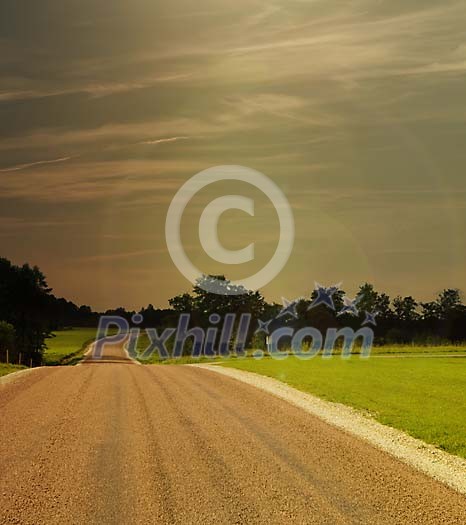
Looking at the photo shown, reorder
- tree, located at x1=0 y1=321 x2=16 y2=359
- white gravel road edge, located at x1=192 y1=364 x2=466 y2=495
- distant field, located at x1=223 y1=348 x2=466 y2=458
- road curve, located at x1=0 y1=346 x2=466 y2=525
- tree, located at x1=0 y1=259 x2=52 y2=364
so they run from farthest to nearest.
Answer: tree, located at x1=0 y1=259 x2=52 y2=364 < tree, located at x1=0 y1=321 x2=16 y2=359 < distant field, located at x1=223 y1=348 x2=466 y2=458 < white gravel road edge, located at x1=192 y1=364 x2=466 y2=495 < road curve, located at x1=0 y1=346 x2=466 y2=525

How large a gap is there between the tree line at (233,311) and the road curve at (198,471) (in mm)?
50291

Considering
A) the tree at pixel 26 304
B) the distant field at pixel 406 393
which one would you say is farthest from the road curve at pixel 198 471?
the tree at pixel 26 304

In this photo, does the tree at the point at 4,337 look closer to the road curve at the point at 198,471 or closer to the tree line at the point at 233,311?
the tree line at the point at 233,311

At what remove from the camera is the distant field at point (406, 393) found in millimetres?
19250

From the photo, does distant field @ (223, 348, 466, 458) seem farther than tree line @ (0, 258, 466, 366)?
No

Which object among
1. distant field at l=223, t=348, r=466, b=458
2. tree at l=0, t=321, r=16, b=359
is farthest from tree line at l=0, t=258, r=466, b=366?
distant field at l=223, t=348, r=466, b=458

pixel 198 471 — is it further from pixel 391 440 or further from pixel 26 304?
pixel 26 304

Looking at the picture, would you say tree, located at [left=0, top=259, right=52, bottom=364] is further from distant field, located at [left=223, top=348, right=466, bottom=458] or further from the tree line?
distant field, located at [left=223, top=348, right=466, bottom=458]

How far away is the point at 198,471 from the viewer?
12.9 meters

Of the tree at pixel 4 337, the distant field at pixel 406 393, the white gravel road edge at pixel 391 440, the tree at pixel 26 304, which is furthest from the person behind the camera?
the tree at pixel 26 304

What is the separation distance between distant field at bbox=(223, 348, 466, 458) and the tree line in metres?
37.6

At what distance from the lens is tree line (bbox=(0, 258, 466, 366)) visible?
85.9 metres

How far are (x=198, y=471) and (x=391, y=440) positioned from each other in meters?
6.36

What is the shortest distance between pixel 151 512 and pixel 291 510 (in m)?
2.16
